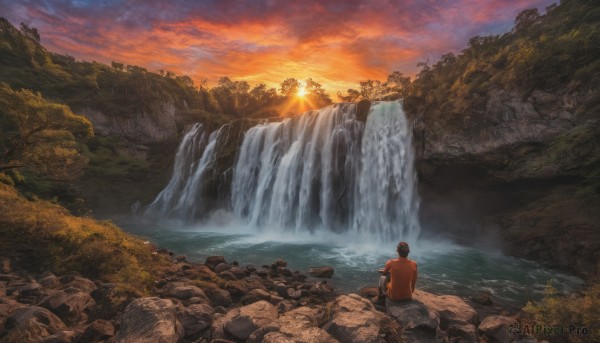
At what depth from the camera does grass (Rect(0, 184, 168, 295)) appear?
8680 mm

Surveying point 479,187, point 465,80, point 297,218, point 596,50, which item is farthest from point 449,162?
point 297,218

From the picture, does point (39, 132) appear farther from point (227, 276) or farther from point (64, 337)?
point (64, 337)

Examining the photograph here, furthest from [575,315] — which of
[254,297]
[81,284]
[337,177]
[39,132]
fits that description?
[39,132]

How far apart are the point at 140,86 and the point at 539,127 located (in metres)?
49.3

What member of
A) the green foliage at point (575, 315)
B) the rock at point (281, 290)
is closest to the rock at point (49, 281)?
the rock at point (281, 290)

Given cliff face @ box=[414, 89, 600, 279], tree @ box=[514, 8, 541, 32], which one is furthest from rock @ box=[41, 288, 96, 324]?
tree @ box=[514, 8, 541, 32]

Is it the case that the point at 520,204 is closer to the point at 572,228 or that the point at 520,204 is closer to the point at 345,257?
the point at 572,228

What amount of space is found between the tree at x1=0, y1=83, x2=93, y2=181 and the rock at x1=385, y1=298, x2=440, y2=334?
623 inches

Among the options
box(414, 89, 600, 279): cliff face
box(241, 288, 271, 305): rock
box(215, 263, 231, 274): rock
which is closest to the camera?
box(241, 288, 271, 305): rock

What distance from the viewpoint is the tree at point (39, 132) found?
1332 cm

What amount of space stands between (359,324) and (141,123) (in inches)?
1839

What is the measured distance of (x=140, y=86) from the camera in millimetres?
46031

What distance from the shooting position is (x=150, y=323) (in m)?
5.35

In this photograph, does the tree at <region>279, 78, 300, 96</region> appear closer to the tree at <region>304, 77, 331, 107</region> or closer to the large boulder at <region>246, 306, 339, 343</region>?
the tree at <region>304, 77, 331, 107</region>
